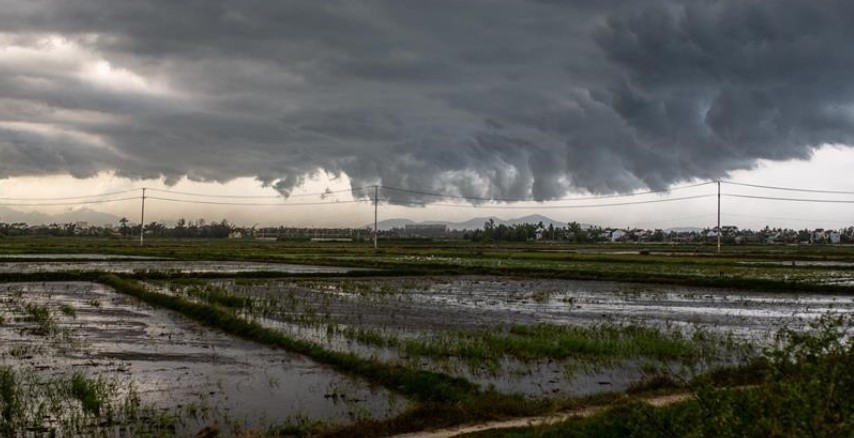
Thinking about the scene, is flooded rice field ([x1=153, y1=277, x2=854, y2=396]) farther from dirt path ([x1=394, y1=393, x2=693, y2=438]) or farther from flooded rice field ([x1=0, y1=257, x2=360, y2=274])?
flooded rice field ([x1=0, y1=257, x2=360, y2=274])

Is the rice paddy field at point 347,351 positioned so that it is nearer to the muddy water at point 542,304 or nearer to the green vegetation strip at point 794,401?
the muddy water at point 542,304

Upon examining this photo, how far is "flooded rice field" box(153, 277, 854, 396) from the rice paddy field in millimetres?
69

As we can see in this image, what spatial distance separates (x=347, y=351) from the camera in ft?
42.6

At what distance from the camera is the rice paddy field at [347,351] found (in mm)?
8797

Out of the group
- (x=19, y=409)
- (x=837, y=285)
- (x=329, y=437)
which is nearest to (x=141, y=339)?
(x=19, y=409)

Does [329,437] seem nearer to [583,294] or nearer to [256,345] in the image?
[256,345]

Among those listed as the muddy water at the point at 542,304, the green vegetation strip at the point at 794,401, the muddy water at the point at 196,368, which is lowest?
the muddy water at the point at 196,368

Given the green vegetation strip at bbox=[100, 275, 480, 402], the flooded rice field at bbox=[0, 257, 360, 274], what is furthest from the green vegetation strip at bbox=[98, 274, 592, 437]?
the flooded rice field at bbox=[0, 257, 360, 274]

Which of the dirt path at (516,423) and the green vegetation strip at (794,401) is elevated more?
the green vegetation strip at (794,401)

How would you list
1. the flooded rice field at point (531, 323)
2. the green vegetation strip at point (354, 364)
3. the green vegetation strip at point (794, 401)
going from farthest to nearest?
the flooded rice field at point (531, 323)
the green vegetation strip at point (354, 364)
the green vegetation strip at point (794, 401)

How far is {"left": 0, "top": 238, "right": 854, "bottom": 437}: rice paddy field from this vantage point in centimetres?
880

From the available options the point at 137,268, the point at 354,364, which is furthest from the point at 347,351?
Result: the point at 137,268

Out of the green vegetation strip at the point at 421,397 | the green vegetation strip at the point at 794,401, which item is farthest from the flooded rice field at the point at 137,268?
the green vegetation strip at the point at 794,401

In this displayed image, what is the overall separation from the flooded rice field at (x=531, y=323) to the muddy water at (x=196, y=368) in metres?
1.64
